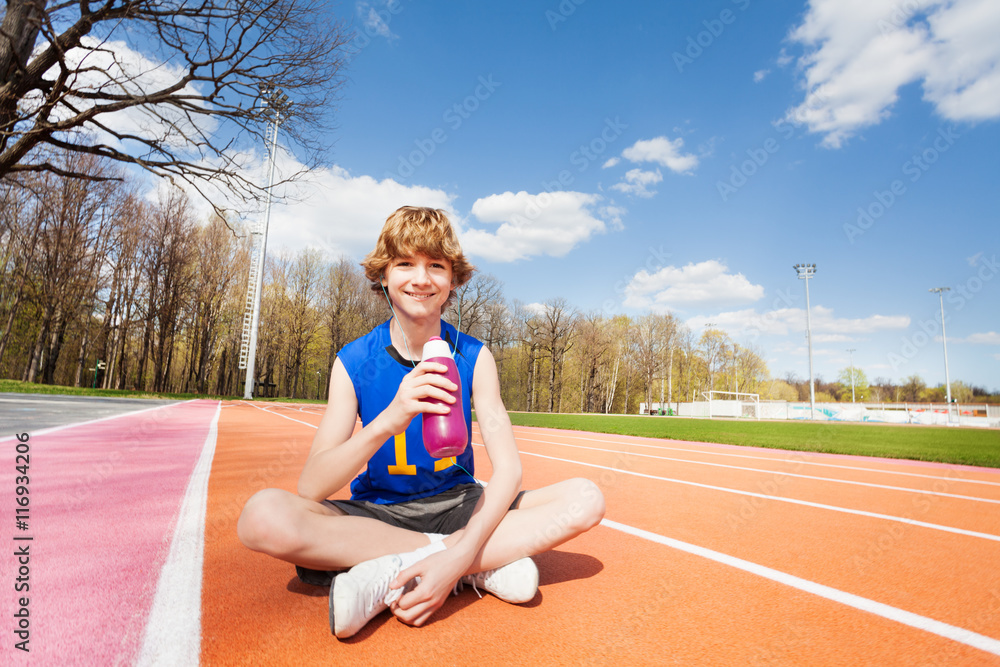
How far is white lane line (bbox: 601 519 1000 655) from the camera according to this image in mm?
1987

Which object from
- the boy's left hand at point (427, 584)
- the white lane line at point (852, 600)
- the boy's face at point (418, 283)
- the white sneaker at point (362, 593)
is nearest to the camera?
the white sneaker at point (362, 593)

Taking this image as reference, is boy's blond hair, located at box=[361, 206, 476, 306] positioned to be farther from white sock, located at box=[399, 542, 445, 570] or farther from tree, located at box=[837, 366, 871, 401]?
tree, located at box=[837, 366, 871, 401]

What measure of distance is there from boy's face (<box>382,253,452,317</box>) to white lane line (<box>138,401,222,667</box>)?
151cm

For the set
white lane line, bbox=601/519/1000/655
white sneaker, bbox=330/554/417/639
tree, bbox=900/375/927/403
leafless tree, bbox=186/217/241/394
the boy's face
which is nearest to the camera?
white sneaker, bbox=330/554/417/639

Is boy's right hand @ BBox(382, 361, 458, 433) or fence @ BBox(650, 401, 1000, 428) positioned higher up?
boy's right hand @ BBox(382, 361, 458, 433)

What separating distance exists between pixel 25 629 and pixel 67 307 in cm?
3702

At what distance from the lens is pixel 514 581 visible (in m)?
2.17

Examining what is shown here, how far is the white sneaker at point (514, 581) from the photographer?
2.15m

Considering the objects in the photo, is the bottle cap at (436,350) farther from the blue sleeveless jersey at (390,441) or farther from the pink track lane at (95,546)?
the pink track lane at (95,546)

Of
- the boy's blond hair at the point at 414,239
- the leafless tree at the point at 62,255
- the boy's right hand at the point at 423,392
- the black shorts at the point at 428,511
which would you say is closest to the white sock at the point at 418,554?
the black shorts at the point at 428,511

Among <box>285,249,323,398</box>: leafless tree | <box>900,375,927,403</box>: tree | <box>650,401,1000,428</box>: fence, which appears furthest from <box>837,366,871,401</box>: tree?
<box>285,249,323,398</box>: leafless tree

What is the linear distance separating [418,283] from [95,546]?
2.40 metres

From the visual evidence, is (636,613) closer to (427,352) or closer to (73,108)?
(427,352)

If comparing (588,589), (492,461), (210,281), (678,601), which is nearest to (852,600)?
(678,601)
